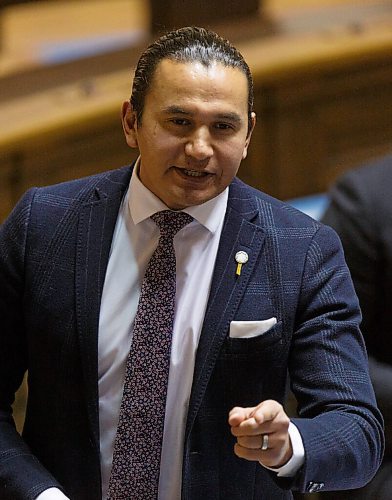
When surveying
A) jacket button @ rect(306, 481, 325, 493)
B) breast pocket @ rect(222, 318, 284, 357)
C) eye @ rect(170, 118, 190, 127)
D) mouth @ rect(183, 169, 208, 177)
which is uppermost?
eye @ rect(170, 118, 190, 127)

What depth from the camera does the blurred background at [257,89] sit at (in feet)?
8.00

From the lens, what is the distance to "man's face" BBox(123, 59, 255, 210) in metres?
1.01

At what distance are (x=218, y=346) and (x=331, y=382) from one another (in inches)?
4.6

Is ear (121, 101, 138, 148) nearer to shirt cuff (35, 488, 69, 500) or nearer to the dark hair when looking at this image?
the dark hair

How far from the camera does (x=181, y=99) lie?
1014 mm

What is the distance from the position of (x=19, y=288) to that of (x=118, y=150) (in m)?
1.47

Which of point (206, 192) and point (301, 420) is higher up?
point (206, 192)

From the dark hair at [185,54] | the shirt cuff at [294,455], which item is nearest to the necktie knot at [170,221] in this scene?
the dark hair at [185,54]

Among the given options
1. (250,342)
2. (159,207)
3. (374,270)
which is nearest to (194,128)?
(159,207)

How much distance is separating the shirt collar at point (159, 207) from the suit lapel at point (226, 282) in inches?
0.5

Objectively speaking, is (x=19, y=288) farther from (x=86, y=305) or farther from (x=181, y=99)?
(x=181, y=99)

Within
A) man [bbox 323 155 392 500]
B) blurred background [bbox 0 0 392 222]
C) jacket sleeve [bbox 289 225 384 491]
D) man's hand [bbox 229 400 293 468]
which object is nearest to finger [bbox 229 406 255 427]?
man's hand [bbox 229 400 293 468]

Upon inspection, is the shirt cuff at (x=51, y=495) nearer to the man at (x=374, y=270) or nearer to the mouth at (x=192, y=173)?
the mouth at (x=192, y=173)

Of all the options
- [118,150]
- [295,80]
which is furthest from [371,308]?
[295,80]
